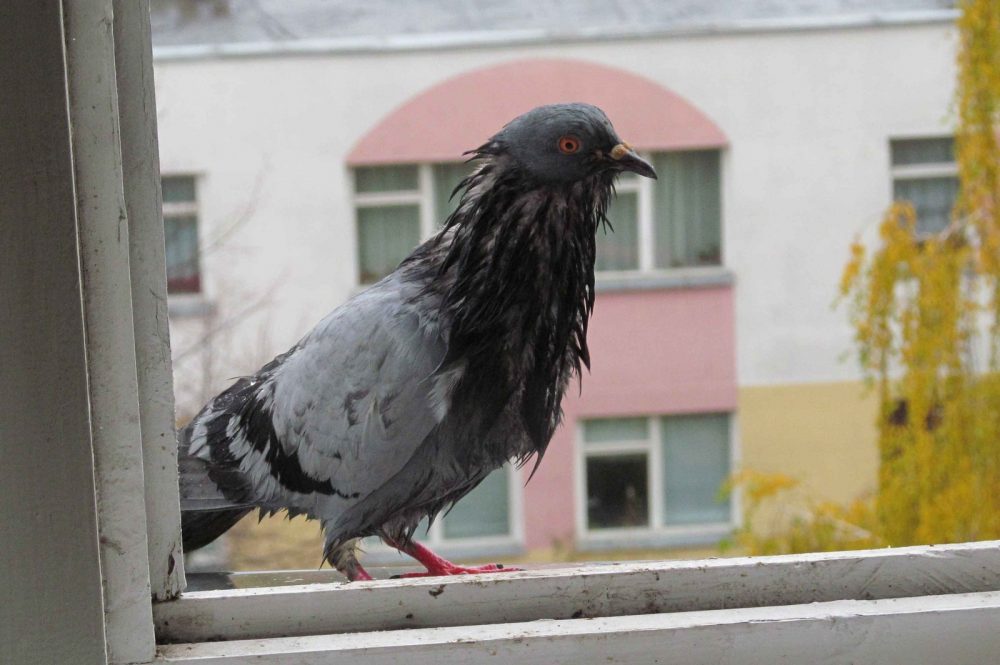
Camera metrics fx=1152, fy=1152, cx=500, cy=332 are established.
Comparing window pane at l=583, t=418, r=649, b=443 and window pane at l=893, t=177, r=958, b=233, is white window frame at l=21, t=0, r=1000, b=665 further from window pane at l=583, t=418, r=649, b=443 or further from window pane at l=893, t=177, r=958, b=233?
window pane at l=583, t=418, r=649, b=443

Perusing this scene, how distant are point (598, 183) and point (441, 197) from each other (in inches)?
106

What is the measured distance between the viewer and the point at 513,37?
435 cm

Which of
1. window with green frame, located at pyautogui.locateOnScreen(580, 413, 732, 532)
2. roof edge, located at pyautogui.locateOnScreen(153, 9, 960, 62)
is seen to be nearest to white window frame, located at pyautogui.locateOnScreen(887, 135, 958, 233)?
roof edge, located at pyautogui.locateOnScreen(153, 9, 960, 62)

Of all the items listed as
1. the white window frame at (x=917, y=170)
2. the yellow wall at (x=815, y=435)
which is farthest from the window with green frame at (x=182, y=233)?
the white window frame at (x=917, y=170)

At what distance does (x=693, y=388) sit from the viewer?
16.0ft

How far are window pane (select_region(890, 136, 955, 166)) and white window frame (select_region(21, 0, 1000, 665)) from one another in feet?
13.3

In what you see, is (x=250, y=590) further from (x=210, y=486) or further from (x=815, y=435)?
(x=815, y=435)

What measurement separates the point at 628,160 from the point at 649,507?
4679mm

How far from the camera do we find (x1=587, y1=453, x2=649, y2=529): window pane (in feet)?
17.1

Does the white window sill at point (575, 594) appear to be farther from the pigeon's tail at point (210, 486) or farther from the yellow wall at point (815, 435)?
the yellow wall at point (815, 435)

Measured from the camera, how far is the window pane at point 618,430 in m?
5.01

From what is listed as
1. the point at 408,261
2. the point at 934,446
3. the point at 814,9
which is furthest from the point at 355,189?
the point at 408,261

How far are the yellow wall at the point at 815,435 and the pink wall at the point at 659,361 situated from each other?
15 cm

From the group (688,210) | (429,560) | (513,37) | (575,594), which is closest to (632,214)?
(688,210)
